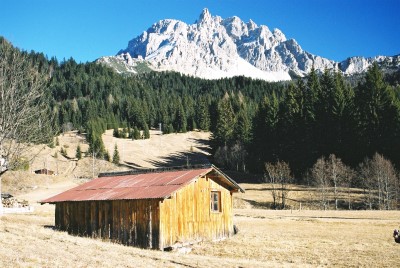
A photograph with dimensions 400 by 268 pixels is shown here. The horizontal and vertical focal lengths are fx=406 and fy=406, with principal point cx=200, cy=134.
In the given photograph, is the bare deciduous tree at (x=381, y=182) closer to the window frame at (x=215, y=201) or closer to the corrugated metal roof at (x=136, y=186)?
the window frame at (x=215, y=201)

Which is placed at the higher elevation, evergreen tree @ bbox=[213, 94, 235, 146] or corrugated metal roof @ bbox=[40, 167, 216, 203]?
evergreen tree @ bbox=[213, 94, 235, 146]

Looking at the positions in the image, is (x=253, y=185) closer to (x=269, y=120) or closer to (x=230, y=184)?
(x=269, y=120)

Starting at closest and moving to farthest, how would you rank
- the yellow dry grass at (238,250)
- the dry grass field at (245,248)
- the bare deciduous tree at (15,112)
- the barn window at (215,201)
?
the yellow dry grass at (238,250), the dry grass field at (245,248), the barn window at (215,201), the bare deciduous tree at (15,112)

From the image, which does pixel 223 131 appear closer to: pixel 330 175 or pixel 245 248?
pixel 330 175

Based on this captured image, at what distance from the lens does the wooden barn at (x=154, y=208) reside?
2417 centimetres

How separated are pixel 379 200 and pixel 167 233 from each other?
4621 cm

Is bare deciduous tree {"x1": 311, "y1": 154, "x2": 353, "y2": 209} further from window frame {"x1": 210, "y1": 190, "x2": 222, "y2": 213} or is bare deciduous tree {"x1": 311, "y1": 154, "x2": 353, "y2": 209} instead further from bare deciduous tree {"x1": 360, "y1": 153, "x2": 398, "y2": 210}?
window frame {"x1": 210, "y1": 190, "x2": 222, "y2": 213}

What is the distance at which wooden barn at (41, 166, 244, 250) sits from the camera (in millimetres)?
24172

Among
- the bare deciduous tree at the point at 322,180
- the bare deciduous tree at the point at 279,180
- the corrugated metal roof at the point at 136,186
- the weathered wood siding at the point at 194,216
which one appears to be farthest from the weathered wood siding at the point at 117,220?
the bare deciduous tree at the point at 322,180

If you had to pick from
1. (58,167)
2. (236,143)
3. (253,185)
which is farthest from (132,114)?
(253,185)

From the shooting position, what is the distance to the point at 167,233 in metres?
24.1

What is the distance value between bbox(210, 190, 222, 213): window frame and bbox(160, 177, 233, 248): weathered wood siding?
0.22m

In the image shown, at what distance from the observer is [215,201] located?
28.9 meters

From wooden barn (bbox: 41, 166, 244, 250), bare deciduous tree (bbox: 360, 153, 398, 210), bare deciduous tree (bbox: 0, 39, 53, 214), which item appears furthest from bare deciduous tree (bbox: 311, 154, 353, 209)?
bare deciduous tree (bbox: 0, 39, 53, 214)
